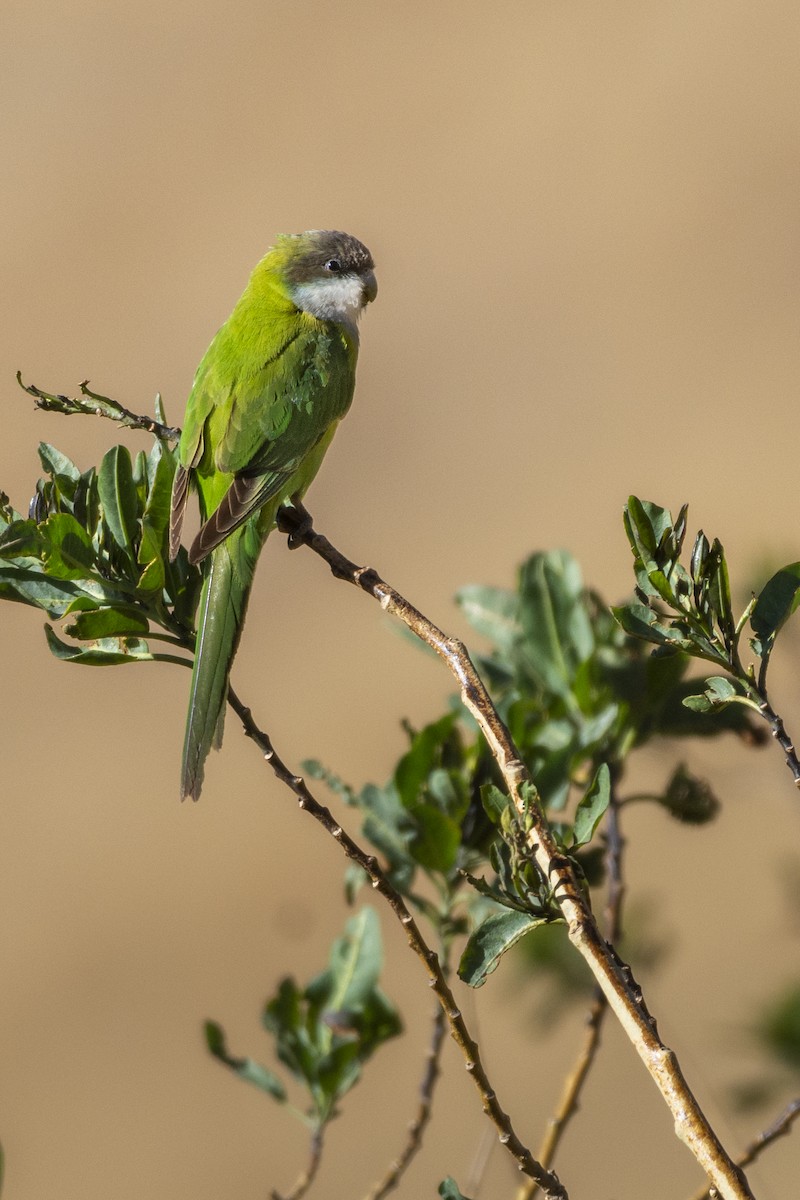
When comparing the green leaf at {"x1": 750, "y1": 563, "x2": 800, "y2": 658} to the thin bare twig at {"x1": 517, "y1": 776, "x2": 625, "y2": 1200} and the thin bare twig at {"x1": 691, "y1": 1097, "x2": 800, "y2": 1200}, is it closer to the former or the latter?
the thin bare twig at {"x1": 517, "y1": 776, "x2": 625, "y2": 1200}

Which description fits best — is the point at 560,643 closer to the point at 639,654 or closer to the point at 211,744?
the point at 639,654

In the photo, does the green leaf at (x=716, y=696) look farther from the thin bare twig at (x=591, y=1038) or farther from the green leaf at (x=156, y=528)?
the green leaf at (x=156, y=528)

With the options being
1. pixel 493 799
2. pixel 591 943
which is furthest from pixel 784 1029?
pixel 591 943

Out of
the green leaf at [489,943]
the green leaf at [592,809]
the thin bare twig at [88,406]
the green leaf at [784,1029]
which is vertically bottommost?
the green leaf at [489,943]

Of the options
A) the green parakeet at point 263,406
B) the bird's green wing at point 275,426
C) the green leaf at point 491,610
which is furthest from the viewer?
the bird's green wing at point 275,426

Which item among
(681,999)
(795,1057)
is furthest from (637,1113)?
(795,1057)

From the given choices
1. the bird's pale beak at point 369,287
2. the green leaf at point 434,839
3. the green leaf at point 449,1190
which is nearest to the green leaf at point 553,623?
the green leaf at point 434,839

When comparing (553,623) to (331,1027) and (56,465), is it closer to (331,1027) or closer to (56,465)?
(331,1027)

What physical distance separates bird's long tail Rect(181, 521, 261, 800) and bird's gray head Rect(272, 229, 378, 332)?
134 cm

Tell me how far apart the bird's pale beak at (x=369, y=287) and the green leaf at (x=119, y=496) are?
7.71ft

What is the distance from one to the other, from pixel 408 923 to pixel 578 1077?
566mm

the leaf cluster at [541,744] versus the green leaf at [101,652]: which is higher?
the leaf cluster at [541,744]

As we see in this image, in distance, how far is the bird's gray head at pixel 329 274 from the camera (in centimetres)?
400

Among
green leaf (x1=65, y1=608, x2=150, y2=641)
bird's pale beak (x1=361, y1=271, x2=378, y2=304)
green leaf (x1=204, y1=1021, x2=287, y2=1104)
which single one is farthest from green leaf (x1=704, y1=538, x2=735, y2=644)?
bird's pale beak (x1=361, y1=271, x2=378, y2=304)
